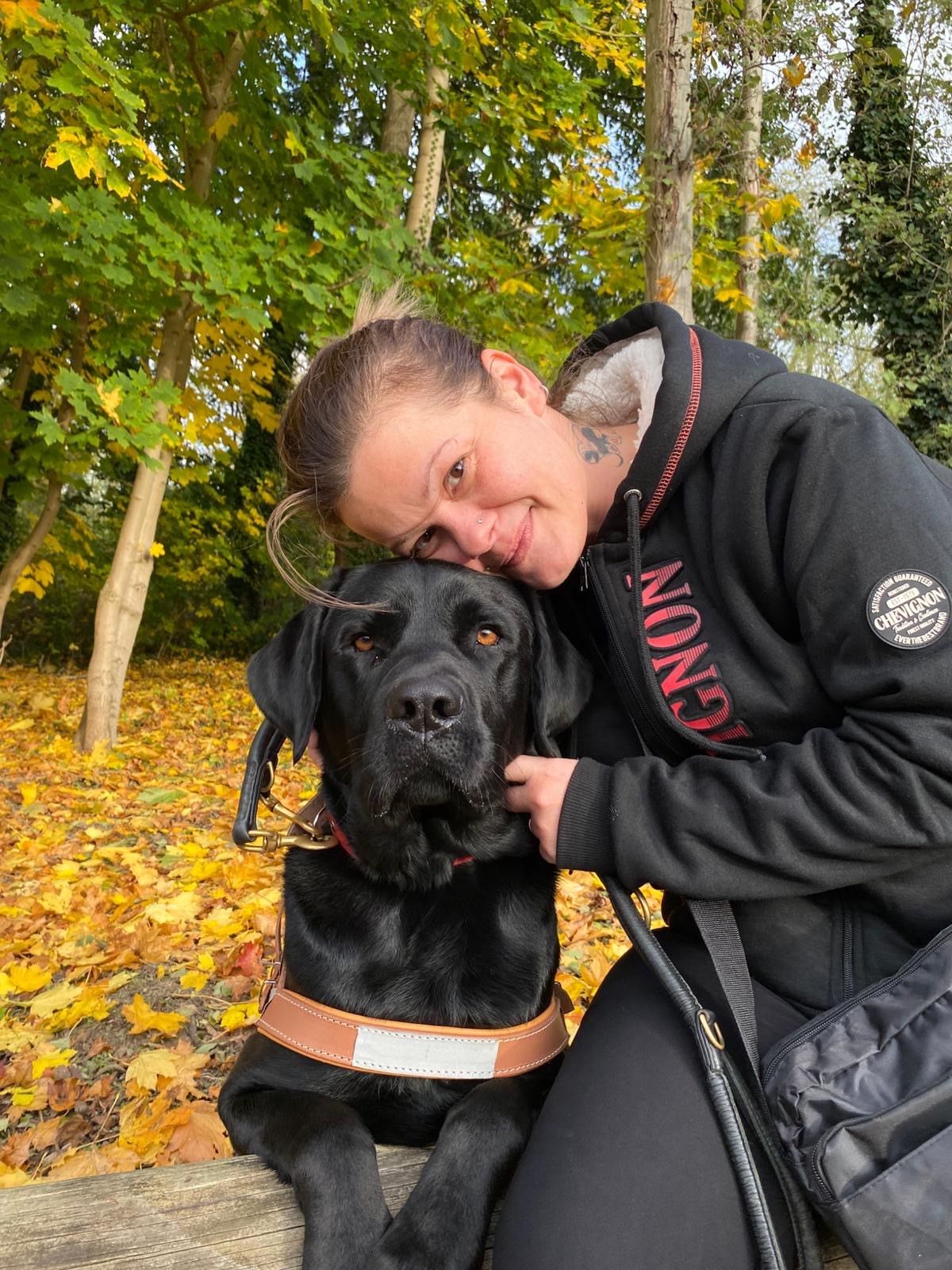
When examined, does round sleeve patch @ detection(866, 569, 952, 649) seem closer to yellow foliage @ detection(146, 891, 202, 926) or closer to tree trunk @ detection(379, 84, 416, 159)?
yellow foliage @ detection(146, 891, 202, 926)

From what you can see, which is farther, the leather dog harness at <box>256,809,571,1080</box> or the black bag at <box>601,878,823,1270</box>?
the leather dog harness at <box>256,809,571,1080</box>

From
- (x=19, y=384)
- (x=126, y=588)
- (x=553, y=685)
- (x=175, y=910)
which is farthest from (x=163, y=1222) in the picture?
(x=19, y=384)

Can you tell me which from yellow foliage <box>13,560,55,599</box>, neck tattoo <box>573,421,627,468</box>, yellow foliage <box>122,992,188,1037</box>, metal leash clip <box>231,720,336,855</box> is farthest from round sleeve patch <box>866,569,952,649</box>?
yellow foliage <box>13,560,55,599</box>

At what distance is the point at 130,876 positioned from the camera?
4516mm

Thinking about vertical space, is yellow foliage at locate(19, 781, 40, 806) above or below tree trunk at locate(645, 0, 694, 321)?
below

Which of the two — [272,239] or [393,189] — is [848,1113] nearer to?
[272,239]

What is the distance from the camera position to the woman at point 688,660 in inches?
57.5

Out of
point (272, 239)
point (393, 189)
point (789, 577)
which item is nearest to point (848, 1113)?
point (789, 577)

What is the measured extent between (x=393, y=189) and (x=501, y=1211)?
6.69 metres

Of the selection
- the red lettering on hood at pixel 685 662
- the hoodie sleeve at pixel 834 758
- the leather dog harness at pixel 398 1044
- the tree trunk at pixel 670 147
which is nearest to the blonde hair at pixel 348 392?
the red lettering on hood at pixel 685 662

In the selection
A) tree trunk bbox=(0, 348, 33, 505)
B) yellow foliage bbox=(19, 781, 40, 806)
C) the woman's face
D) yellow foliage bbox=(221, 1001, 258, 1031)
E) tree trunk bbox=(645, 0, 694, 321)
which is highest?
tree trunk bbox=(645, 0, 694, 321)

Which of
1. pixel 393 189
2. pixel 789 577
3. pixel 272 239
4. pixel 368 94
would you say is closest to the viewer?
pixel 789 577

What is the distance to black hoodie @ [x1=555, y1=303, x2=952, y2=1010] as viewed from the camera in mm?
1471

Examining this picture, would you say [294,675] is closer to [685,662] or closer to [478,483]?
[478,483]
